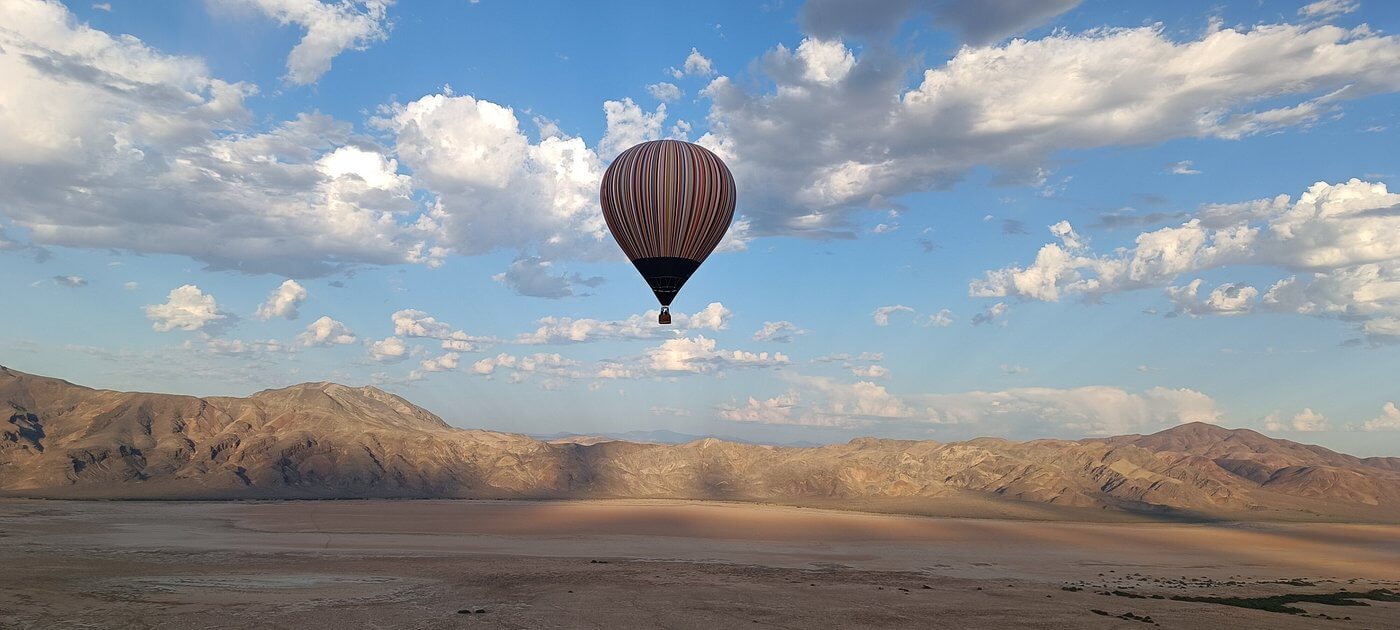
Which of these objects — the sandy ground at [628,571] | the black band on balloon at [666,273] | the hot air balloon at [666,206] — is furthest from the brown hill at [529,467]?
the hot air balloon at [666,206]

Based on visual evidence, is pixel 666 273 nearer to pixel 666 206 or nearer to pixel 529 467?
pixel 666 206

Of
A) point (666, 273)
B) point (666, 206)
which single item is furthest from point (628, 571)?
point (666, 206)

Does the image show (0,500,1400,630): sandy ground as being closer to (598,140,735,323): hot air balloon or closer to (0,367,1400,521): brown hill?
(598,140,735,323): hot air balloon

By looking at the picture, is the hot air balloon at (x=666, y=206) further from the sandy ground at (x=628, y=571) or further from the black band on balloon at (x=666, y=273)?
the sandy ground at (x=628, y=571)

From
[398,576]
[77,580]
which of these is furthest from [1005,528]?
[77,580]

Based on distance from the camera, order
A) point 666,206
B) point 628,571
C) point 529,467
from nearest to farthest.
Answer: point 666,206 → point 628,571 → point 529,467

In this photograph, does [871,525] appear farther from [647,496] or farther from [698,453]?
[698,453]

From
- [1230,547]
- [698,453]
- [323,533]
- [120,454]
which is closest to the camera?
[323,533]
